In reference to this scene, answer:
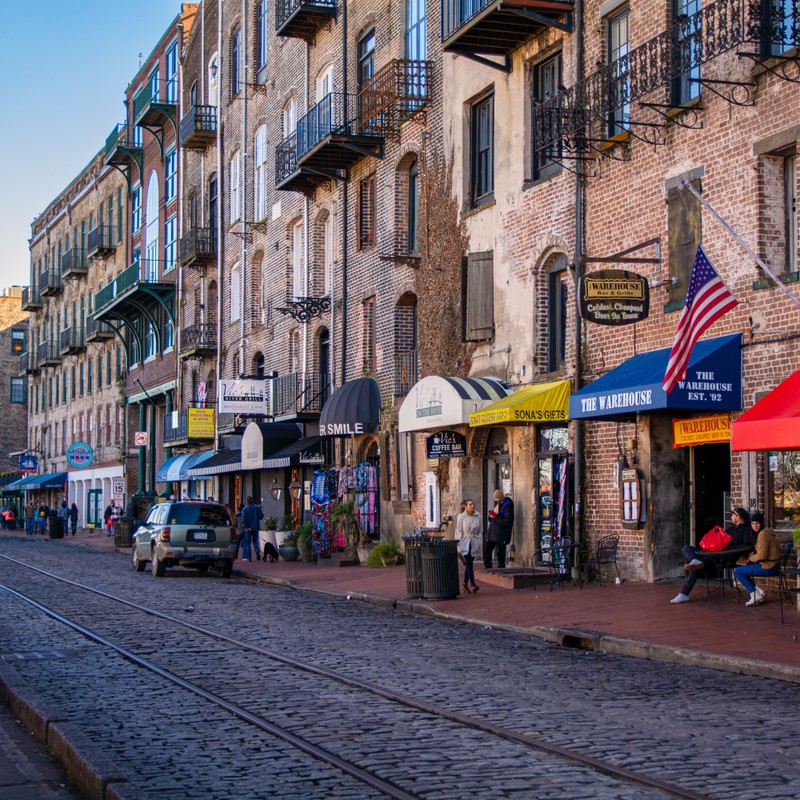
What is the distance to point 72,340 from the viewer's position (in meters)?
67.8

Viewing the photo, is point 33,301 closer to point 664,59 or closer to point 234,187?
point 234,187

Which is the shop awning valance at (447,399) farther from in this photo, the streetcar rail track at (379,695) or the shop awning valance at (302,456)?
the streetcar rail track at (379,695)

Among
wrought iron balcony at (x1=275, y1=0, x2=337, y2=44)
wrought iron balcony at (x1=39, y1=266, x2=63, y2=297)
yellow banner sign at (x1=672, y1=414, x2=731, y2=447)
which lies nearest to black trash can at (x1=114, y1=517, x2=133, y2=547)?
wrought iron balcony at (x1=275, y1=0, x2=337, y2=44)

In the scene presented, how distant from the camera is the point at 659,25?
2023cm

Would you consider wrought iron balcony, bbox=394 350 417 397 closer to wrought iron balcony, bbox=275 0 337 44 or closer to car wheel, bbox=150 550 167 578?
car wheel, bbox=150 550 167 578

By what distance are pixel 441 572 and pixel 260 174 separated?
23.5 m

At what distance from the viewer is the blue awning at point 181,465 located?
44.0m

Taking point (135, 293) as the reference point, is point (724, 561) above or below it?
below

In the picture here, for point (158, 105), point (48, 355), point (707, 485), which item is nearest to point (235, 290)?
point (158, 105)

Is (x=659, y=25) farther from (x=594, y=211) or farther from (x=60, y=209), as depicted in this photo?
(x=60, y=209)

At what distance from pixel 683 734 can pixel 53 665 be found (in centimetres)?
672

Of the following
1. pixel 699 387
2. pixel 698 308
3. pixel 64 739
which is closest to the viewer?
pixel 64 739

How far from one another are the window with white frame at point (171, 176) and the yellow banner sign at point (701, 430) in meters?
34.8

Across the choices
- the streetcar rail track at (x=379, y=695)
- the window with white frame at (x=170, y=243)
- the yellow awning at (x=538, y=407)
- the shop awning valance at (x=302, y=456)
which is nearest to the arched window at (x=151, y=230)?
the window with white frame at (x=170, y=243)
